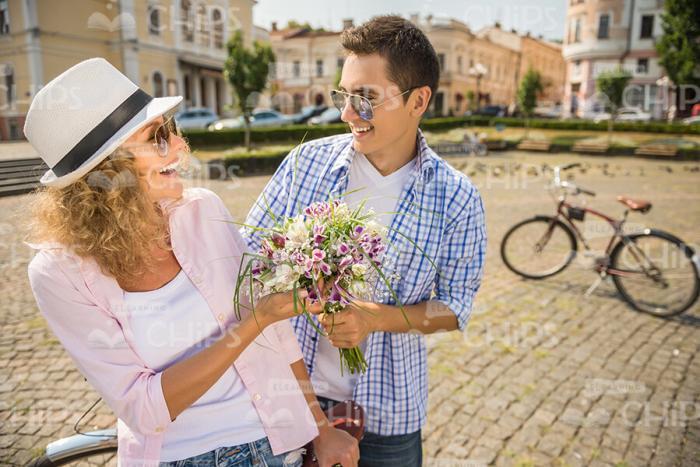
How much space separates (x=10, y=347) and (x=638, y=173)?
1900 cm

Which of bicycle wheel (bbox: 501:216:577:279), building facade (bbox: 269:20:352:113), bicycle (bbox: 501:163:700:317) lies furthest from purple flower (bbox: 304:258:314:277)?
building facade (bbox: 269:20:352:113)

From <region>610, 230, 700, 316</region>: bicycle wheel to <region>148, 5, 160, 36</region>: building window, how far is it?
95.4ft

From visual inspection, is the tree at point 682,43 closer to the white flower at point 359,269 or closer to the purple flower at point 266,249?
the white flower at point 359,269

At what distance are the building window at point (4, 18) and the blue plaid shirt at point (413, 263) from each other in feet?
91.4

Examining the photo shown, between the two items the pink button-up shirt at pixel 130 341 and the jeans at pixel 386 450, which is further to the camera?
the jeans at pixel 386 450

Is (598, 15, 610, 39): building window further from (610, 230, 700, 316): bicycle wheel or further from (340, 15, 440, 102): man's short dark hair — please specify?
(340, 15, 440, 102): man's short dark hair

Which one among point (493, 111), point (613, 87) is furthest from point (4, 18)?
point (493, 111)

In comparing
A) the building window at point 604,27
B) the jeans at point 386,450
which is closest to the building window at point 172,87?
the jeans at point 386,450

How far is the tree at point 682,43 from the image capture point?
26891 millimetres

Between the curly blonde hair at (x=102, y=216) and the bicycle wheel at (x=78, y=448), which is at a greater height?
the curly blonde hair at (x=102, y=216)

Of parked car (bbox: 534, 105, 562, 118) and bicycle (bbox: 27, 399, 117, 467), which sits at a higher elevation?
parked car (bbox: 534, 105, 562, 118)

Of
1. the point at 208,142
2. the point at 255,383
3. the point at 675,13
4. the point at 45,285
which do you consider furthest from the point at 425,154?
the point at 675,13

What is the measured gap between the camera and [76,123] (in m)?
1.60

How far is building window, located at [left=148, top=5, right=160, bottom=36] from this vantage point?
91.7 ft
